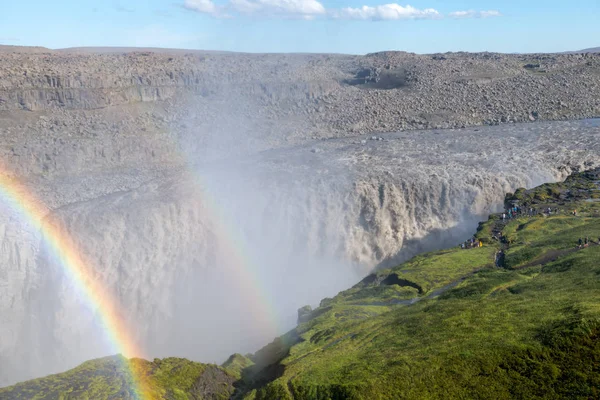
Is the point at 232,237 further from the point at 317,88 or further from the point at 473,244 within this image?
the point at 317,88

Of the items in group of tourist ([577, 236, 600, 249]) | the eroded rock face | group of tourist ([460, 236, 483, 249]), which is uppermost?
the eroded rock face

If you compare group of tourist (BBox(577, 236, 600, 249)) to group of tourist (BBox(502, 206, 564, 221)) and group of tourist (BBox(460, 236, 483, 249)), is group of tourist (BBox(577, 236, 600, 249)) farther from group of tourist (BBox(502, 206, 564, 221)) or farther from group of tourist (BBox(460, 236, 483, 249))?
group of tourist (BBox(502, 206, 564, 221))

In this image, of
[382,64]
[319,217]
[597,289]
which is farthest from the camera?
[382,64]

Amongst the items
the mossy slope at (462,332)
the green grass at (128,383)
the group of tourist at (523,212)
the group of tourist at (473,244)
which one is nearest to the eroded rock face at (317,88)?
the group of tourist at (523,212)

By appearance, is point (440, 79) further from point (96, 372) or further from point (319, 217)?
point (96, 372)

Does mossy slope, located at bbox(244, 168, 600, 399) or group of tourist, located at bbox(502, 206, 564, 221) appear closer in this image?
mossy slope, located at bbox(244, 168, 600, 399)

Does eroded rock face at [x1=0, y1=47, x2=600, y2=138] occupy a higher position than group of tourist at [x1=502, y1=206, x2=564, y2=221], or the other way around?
→ eroded rock face at [x1=0, y1=47, x2=600, y2=138]

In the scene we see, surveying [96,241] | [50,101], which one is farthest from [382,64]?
[96,241]

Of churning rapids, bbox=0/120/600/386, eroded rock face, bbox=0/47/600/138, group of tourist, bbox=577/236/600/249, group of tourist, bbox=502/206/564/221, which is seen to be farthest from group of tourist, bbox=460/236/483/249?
eroded rock face, bbox=0/47/600/138

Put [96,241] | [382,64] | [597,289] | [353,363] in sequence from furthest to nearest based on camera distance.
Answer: [382,64], [96,241], [597,289], [353,363]
